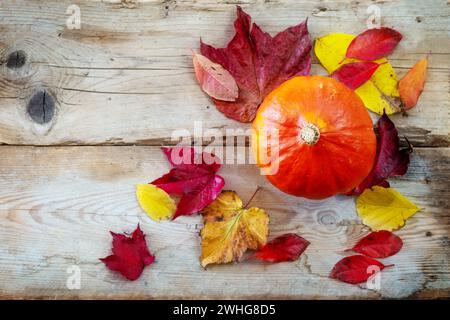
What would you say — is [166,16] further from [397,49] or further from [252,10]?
[397,49]

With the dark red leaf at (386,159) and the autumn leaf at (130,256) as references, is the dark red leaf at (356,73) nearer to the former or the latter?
the dark red leaf at (386,159)

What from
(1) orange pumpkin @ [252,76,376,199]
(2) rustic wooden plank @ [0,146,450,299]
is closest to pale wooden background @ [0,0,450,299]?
(2) rustic wooden plank @ [0,146,450,299]

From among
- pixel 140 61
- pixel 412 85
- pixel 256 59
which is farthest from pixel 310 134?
pixel 140 61

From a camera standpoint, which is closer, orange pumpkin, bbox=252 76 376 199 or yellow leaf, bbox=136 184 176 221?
orange pumpkin, bbox=252 76 376 199

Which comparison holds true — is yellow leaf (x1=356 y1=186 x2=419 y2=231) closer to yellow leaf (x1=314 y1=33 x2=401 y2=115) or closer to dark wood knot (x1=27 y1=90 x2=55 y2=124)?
yellow leaf (x1=314 y1=33 x2=401 y2=115)

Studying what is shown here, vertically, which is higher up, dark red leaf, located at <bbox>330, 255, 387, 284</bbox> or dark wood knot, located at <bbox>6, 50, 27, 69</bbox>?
dark wood knot, located at <bbox>6, 50, 27, 69</bbox>

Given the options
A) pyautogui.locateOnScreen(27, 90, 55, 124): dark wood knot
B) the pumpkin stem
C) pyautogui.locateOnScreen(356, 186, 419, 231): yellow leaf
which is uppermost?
pyautogui.locateOnScreen(27, 90, 55, 124): dark wood knot

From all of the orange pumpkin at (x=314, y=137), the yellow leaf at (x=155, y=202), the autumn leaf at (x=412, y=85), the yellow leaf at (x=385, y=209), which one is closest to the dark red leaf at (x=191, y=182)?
the yellow leaf at (x=155, y=202)
